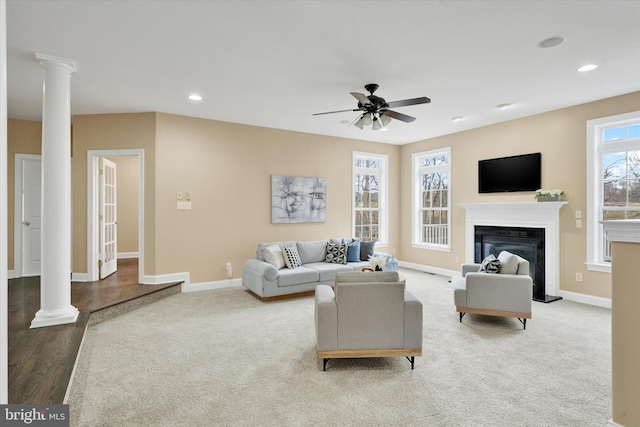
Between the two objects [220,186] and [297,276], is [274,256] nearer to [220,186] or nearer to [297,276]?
[297,276]

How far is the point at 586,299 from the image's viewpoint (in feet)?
15.9

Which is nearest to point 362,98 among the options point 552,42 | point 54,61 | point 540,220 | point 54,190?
point 552,42

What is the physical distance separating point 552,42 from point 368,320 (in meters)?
2.99

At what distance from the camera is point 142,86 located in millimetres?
4156

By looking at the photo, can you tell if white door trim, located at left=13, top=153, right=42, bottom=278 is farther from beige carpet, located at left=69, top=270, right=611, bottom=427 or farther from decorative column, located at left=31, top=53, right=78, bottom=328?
decorative column, located at left=31, top=53, right=78, bottom=328

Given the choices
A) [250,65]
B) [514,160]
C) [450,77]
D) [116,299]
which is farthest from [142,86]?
[514,160]

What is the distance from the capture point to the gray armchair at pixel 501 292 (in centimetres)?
380

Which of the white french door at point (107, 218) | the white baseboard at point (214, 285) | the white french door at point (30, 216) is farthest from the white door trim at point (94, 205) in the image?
the white french door at point (30, 216)

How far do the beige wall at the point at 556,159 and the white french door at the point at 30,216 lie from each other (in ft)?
25.3

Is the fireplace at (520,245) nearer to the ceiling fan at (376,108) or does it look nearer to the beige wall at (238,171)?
the beige wall at (238,171)

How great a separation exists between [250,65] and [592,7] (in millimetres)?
2977

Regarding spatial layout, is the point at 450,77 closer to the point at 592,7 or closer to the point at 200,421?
the point at 592,7

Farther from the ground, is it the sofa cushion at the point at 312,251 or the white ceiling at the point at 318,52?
the white ceiling at the point at 318,52

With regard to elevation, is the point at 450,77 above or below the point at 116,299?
above
